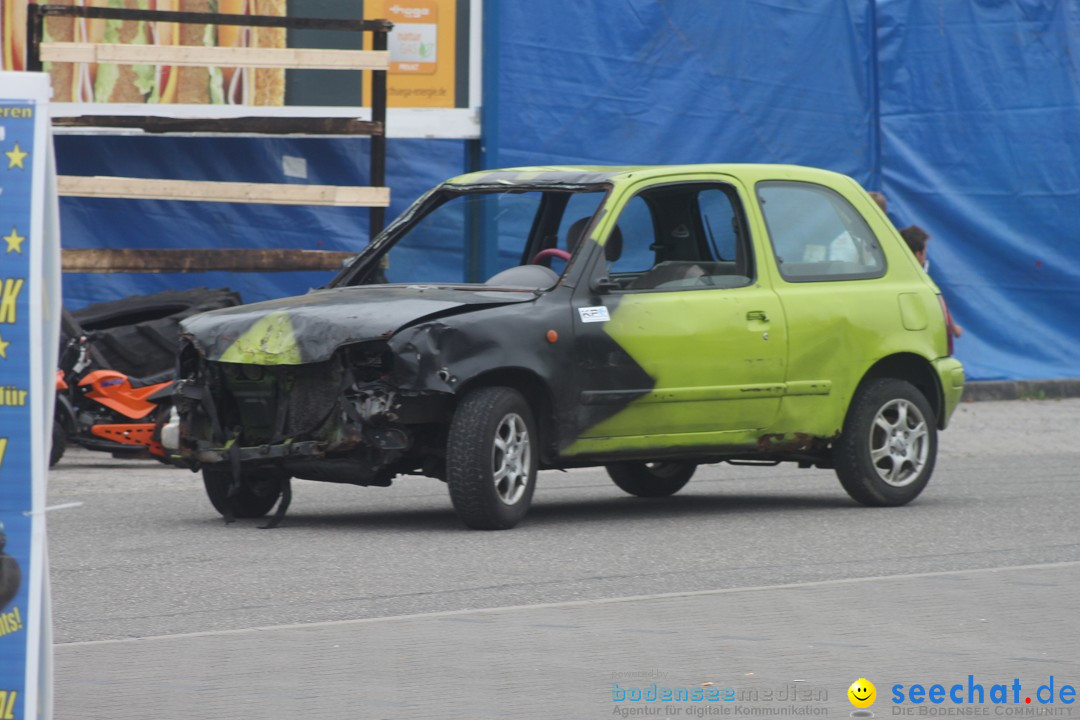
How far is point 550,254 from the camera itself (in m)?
10.4

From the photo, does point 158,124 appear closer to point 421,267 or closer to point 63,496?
point 421,267

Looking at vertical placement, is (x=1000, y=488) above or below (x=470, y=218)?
below

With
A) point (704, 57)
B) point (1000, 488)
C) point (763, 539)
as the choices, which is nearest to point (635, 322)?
point (763, 539)

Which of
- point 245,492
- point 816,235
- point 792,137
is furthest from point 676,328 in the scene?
point 792,137

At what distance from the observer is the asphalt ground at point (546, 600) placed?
19.4ft

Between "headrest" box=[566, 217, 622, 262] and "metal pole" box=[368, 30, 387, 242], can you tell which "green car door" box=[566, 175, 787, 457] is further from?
"metal pole" box=[368, 30, 387, 242]

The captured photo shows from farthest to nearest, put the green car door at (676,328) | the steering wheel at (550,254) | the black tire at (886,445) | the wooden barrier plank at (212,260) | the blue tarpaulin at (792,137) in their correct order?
the blue tarpaulin at (792,137) < the wooden barrier plank at (212,260) < the black tire at (886,445) < the steering wheel at (550,254) < the green car door at (676,328)

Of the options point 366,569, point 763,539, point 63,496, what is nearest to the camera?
point 366,569

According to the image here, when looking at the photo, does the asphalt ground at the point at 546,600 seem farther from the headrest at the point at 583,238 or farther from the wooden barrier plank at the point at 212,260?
the wooden barrier plank at the point at 212,260

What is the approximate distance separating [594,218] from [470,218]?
549 centimetres

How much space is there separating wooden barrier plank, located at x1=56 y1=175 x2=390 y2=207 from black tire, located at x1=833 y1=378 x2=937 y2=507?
544 centimetres

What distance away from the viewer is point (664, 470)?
11328mm

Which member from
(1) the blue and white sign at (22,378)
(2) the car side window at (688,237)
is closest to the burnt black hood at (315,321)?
(2) the car side window at (688,237)

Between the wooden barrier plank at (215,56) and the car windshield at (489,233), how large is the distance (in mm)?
1292
